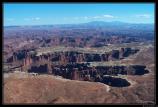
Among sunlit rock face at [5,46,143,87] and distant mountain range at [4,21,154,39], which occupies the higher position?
sunlit rock face at [5,46,143,87]

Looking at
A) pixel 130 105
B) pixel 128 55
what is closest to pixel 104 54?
pixel 128 55

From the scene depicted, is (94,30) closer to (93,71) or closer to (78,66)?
(78,66)

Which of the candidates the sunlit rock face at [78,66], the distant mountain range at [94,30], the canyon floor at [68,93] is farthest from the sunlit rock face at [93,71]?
the distant mountain range at [94,30]

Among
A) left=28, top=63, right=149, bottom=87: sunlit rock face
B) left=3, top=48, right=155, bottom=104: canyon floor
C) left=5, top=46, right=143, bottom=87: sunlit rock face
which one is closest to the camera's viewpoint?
left=3, top=48, right=155, bottom=104: canyon floor

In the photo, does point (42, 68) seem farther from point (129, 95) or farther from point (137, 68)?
→ point (129, 95)

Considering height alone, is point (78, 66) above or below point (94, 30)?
above

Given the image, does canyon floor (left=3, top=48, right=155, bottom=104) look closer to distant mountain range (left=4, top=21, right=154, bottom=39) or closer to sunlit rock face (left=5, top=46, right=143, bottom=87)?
sunlit rock face (left=5, top=46, right=143, bottom=87)

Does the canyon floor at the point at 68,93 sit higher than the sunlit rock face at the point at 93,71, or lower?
higher

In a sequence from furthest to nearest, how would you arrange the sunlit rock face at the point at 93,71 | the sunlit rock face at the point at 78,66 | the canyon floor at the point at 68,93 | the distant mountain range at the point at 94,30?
the distant mountain range at the point at 94,30 < the sunlit rock face at the point at 78,66 < the sunlit rock face at the point at 93,71 < the canyon floor at the point at 68,93

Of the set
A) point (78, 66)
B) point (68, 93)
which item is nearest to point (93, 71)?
point (78, 66)

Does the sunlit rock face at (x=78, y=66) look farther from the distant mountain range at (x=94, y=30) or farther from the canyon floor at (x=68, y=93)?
the distant mountain range at (x=94, y=30)

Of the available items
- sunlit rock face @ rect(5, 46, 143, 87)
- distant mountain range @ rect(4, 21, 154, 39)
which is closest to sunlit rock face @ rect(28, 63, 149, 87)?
sunlit rock face @ rect(5, 46, 143, 87)
